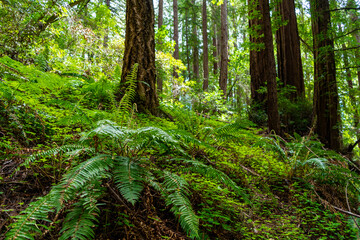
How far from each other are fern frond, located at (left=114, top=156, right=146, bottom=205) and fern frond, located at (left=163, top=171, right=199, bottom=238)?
0.64 feet

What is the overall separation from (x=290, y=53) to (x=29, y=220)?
33.7 feet

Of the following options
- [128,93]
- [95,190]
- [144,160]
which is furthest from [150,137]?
[128,93]

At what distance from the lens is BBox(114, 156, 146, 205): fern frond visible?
1238 mm

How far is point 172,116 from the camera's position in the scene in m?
4.17

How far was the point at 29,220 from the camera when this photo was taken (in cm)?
104

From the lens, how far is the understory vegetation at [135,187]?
1243 mm

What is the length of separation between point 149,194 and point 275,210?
1.34 metres

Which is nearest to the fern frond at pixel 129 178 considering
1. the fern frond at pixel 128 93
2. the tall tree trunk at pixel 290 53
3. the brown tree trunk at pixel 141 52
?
the fern frond at pixel 128 93

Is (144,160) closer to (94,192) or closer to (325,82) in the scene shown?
(94,192)

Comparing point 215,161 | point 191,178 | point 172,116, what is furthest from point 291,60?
point 191,178

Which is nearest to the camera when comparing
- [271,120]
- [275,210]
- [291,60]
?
[275,210]

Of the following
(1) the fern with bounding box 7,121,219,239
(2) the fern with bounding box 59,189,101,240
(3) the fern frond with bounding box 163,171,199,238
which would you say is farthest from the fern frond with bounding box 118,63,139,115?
(2) the fern with bounding box 59,189,101,240

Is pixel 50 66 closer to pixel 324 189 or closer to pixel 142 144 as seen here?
pixel 142 144

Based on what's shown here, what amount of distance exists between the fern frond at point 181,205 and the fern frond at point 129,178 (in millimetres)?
195
